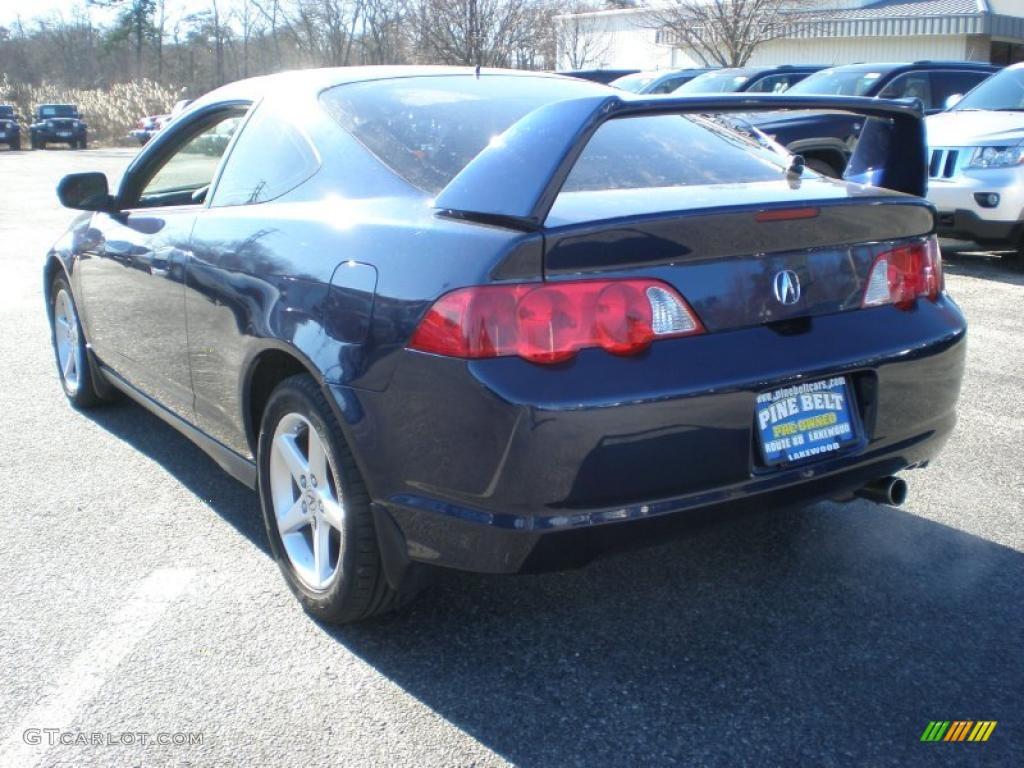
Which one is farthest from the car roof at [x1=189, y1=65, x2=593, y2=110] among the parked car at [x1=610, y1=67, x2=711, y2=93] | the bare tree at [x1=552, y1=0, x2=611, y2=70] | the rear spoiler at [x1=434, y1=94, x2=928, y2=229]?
the bare tree at [x1=552, y1=0, x2=611, y2=70]

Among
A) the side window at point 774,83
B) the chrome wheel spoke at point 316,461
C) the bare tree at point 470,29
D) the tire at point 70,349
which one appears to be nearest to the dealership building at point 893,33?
the bare tree at point 470,29

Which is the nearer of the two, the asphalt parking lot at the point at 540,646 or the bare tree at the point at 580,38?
the asphalt parking lot at the point at 540,646

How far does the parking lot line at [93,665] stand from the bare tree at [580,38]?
36552 mm

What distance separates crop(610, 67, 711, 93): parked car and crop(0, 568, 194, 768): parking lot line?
49.2 ft

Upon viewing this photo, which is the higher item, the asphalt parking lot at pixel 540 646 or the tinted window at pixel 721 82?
the tinted window at pixel 721 82

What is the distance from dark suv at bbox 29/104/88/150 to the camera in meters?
35.2

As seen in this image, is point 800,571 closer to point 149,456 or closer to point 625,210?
point 625,210

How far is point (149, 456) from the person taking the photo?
15.2 feet

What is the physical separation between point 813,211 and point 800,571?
3.89 feet

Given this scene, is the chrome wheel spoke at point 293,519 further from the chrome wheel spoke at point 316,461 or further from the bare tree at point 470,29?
the bare tree at point 470,29

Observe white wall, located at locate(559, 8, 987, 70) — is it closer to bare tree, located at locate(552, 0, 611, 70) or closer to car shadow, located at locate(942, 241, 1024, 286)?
bare tree, located at locate(552, 0, 611, 70)

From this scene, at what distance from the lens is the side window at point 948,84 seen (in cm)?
1193

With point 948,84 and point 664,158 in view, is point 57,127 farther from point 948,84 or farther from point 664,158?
point 664,158

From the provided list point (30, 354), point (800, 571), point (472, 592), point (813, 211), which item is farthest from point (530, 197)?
point (30, 354)
